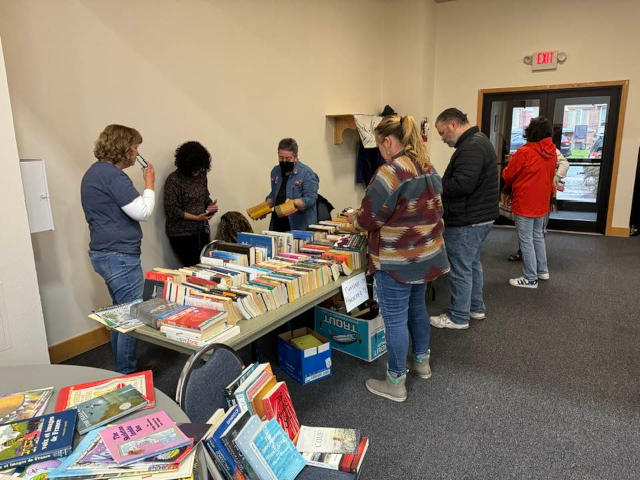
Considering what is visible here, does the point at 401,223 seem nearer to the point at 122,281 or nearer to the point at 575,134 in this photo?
the point at 122,281

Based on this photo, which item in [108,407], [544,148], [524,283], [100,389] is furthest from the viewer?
[524,283]

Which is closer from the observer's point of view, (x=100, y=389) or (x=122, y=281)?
(x=100, y=389)

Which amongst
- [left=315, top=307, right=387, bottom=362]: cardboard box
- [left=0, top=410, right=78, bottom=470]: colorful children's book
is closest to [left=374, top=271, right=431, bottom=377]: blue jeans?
[left=315, top=307, right=387, bottom=362]: cardboard box

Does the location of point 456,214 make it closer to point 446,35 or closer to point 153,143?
point 153,143

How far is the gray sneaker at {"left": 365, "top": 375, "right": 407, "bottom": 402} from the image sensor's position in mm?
2483

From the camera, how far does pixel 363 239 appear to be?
2752 millimetres

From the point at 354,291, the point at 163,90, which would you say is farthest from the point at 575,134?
the point at 163,90

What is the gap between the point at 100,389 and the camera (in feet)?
4.48

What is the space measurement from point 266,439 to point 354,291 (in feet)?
4.27

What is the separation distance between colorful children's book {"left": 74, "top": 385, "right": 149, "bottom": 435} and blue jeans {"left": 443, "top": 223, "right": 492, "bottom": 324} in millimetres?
2343

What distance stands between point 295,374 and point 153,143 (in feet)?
6.81

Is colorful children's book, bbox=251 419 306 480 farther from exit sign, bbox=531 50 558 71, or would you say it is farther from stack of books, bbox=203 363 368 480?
exit sign, bbox=531 50 558 71

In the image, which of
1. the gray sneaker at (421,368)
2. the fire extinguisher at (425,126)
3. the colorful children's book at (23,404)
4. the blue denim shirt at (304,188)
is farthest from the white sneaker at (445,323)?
the fire extinguisher at (425,126)

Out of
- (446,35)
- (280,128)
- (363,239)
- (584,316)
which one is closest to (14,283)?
(363,239)
